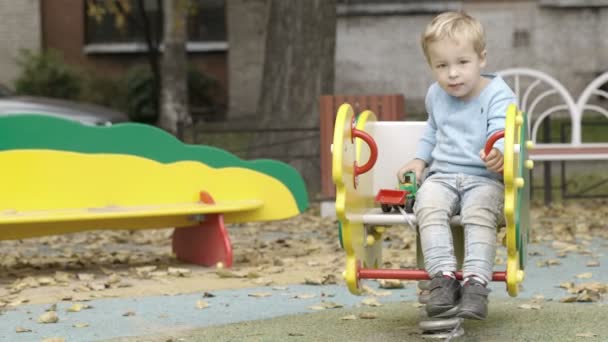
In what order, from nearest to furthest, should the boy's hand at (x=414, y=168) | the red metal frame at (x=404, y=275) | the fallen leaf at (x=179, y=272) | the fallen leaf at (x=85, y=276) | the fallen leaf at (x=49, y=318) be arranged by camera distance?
the red metal frame at (x=404, y=275) < the boy's hand at (x=414, y=168) < the fallen leaf at (x=49, y=318) < the fallen leaf at (x=85, y=276) < the fallen leaf at (x=179, y=272)

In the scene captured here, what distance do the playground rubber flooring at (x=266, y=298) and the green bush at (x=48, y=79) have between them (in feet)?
42.8

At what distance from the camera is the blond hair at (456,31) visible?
213 inches

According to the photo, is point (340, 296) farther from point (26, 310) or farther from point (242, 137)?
point (242, 137)

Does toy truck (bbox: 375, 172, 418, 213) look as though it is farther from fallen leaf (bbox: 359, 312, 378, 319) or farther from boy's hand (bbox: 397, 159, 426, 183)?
fallen leaf (bbox: 359, 312, 378, 319)

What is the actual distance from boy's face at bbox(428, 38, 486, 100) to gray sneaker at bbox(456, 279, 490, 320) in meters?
0.83

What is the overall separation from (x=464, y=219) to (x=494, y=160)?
0.88ft

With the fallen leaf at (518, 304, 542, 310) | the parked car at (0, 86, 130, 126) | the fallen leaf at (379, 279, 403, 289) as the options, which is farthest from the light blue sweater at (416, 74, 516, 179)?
the parked car at (0, 86, 130, 126)

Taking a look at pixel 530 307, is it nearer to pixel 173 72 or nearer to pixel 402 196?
pixel 402 196

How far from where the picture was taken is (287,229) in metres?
10.8

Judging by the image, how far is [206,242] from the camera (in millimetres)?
8305

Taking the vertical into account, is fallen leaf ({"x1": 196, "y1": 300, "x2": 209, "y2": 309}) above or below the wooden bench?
below

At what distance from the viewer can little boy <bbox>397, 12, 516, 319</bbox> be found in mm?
5266

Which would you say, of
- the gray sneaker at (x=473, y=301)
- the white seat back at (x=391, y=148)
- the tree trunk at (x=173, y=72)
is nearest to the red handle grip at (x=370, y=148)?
the white seat back at (x=391, y=148)

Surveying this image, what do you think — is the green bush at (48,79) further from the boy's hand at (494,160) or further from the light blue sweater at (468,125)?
the boy's hand at (494,160)
